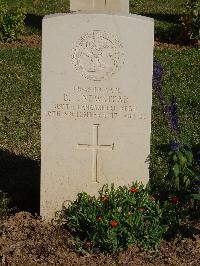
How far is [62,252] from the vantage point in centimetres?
444

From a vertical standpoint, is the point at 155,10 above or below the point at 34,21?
above

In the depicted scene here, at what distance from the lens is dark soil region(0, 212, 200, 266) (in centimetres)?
433

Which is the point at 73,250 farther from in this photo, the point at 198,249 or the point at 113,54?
the point at 113,54

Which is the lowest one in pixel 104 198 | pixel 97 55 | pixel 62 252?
pixel 62 252

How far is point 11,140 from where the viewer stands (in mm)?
7148

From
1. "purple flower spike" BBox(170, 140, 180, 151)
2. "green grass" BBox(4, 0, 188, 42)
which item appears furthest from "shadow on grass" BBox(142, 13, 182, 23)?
"purple flower spike" BBox(170, 140, 180, 151)

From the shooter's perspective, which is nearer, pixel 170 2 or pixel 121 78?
pixel 121 78

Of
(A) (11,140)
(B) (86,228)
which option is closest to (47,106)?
(B) (86,228)

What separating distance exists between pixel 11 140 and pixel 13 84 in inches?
99.5

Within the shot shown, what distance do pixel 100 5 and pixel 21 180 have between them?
1949 millimetres

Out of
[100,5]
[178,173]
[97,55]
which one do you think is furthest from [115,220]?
[100,5]

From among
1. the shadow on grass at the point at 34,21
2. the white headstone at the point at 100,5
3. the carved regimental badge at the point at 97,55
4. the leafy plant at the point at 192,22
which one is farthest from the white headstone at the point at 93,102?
the shadow on grass at the point at 34,21

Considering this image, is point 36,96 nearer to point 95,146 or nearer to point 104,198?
point 95,146

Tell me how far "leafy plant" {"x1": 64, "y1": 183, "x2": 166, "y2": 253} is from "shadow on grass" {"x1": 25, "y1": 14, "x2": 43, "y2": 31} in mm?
9646
